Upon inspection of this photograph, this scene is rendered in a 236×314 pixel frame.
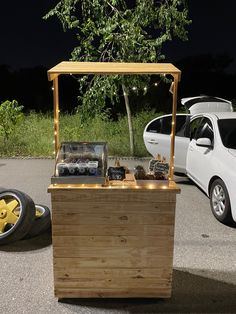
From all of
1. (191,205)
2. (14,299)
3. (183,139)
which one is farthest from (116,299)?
Result: (183,139)

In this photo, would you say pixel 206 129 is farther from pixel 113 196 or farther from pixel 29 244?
pixel 113 196

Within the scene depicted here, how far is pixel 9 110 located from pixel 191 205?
644 centimetres

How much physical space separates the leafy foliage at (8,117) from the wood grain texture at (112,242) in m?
8.03

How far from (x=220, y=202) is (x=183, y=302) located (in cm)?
227

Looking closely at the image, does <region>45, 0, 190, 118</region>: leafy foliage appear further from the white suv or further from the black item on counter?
the black item on counter

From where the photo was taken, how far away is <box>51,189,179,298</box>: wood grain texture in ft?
10.7

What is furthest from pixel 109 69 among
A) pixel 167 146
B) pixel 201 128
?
pixel 167 146

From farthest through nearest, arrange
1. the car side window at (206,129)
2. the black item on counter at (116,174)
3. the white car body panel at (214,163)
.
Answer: the car side window at (206,129), the white car body panel at (214,163), the black item on counter at (116,174)

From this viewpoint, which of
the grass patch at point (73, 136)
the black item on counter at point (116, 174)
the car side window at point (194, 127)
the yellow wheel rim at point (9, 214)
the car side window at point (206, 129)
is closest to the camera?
the black item on counter at point (116, 174)

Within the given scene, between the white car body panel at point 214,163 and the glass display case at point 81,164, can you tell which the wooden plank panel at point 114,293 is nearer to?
the glass display case at point 81,164

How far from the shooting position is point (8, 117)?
10.8m

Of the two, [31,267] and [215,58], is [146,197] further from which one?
[215,58]

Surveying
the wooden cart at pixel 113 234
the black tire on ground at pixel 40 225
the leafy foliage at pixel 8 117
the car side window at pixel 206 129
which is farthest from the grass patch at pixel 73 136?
the wooden cart at pixel 113 234

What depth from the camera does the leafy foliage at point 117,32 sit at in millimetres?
9469
